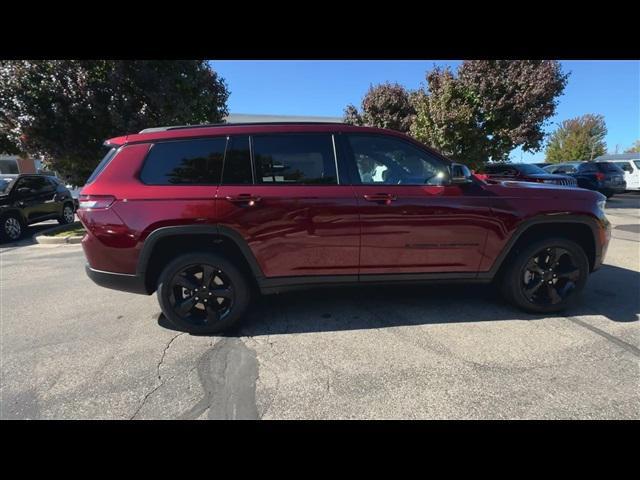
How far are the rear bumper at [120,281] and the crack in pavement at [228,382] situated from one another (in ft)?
2.93

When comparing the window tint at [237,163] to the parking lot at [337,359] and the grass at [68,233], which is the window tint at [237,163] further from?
the grass at [68,233]

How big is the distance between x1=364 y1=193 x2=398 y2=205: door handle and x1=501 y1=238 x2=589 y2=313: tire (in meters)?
1.50

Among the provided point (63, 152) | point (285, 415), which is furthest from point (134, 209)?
point (63, 152)

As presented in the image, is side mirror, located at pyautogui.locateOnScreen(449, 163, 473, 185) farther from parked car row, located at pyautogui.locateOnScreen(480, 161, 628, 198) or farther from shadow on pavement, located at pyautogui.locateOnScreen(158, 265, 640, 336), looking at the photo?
parked car row, located at pyautogui.locateOnScreen(480, 161, 628, 198)

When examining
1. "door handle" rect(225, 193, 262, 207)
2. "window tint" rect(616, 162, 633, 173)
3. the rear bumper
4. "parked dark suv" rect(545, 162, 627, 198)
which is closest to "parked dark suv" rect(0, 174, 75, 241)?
the rear bumper

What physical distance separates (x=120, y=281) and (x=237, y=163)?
5.02 ft

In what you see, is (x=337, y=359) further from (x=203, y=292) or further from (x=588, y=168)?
(x=588, y=168)

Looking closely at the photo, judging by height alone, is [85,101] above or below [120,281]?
above

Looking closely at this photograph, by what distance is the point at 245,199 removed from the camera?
2.84m

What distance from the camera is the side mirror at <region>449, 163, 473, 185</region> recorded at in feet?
9.70

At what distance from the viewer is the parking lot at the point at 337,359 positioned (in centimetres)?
214

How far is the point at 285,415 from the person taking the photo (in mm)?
2066

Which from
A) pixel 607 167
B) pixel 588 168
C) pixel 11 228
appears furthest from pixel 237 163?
pixel 607 167
